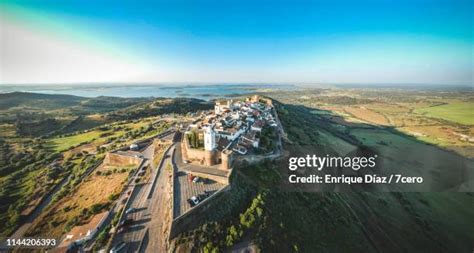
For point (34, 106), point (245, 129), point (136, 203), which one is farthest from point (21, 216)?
point (34, 106)

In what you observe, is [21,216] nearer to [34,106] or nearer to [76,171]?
[76,171]

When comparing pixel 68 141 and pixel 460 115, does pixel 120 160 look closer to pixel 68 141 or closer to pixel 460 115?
pixel 68 141

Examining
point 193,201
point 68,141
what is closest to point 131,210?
point 193,201

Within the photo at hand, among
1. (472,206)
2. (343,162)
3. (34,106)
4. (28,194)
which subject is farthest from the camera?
(34,106)

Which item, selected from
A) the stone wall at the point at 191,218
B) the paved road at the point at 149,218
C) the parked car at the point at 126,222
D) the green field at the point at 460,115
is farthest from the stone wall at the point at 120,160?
the green field at the point at 460,115

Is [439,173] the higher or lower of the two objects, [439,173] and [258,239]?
the lower

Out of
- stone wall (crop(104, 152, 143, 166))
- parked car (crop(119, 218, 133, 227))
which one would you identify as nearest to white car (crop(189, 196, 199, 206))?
parked car (crop(119, 218, 133, 227))

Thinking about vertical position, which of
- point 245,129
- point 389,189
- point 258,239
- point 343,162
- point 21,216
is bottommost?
point 389,189

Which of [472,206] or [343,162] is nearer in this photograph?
[343,162]

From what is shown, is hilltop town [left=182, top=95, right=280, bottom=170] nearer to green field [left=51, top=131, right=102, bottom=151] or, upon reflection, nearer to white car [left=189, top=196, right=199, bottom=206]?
white car [left=189, top=196, right=199, bottom=206]
